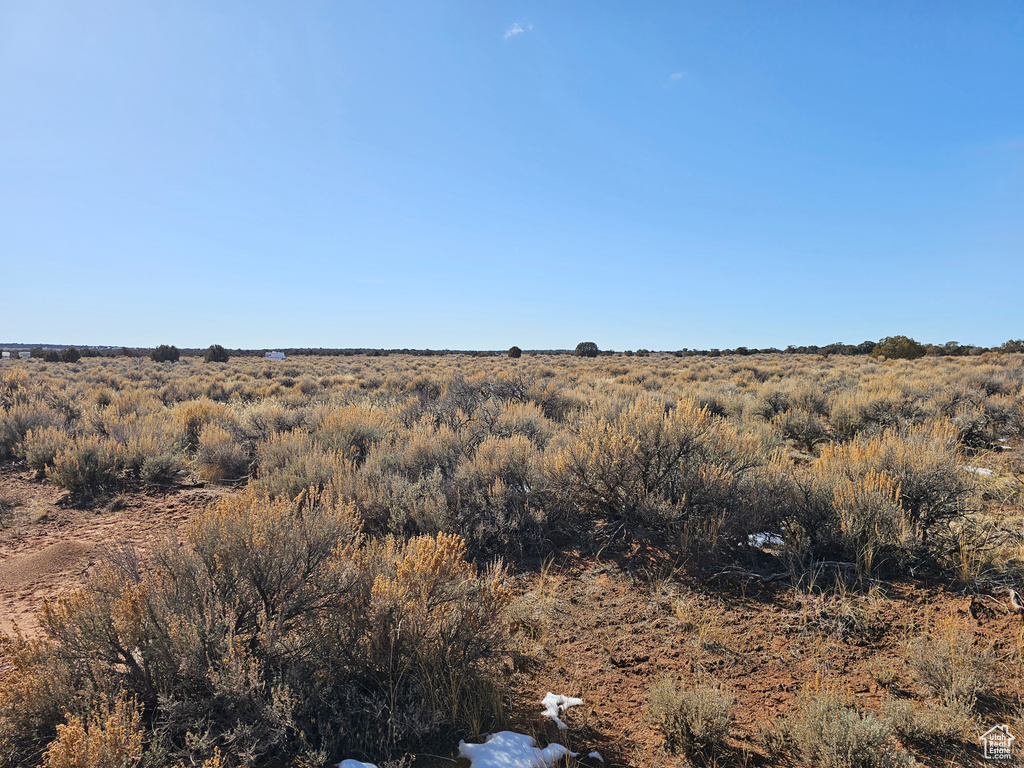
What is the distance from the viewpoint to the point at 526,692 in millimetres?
2963

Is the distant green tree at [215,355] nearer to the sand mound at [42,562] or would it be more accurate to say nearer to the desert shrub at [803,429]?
the sand mound at [42,562]

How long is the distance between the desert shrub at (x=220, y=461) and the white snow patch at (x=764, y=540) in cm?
720

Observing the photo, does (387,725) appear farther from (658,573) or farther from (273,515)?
(658,573)

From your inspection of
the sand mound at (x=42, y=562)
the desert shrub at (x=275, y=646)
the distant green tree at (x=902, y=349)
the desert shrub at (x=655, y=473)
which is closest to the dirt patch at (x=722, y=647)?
the desert shrub at (x=275, y=646)

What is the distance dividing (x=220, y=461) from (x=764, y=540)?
25.6ft

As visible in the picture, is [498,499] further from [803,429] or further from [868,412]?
[868,412]

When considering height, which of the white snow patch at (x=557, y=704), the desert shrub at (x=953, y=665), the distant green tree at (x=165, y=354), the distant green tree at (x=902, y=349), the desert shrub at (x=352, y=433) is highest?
the distant green tree at (x=902, y=349)

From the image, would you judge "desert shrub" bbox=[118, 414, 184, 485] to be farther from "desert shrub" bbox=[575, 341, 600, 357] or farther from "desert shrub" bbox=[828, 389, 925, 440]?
"desert shrub" bbox=[575, 341, 600, 357]

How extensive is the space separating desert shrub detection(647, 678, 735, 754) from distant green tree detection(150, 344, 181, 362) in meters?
41.5

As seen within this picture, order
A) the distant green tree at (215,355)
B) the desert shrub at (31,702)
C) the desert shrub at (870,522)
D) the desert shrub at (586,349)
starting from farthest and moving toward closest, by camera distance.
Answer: the desert shrub at (586,349) → the distant green tree at (215,355) → the desert shrub at (870,522) → the desert shrub at (31,702)

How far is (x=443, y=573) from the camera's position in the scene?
3.00m

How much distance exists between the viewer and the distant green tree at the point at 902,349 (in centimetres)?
3092

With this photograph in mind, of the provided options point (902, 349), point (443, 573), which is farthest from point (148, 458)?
point (902, 349)

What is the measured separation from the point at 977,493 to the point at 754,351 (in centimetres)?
5551
